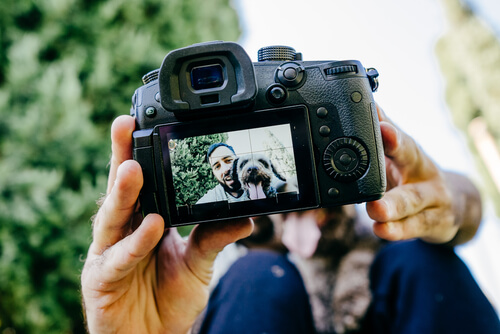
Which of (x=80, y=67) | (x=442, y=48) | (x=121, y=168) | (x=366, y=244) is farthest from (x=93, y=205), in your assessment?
→ (x=442, y=48)

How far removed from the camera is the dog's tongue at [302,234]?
3.97ft

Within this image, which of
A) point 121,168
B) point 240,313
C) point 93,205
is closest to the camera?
point 121,168

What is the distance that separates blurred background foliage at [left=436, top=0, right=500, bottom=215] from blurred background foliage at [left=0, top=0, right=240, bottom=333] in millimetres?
2528

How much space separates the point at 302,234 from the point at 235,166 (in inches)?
29.1

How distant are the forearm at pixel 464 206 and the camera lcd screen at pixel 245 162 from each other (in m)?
0.45

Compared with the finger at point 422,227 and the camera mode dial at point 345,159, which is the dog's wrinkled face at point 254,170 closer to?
the camera mode dial at point 345,159

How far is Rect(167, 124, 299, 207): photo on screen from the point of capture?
56 centimetres

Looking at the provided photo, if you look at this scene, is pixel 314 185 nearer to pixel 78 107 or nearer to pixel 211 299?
pixel 211 299

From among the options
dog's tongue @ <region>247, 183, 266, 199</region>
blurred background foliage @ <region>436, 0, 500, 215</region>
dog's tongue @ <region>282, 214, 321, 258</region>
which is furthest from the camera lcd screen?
blurred background foliage @ <region>436, 0, 500, 215</region>

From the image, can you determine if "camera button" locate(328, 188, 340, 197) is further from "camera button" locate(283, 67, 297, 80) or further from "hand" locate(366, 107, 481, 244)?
"camera button" locate(283, 67, 297, 80)

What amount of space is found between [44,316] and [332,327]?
0.87 m

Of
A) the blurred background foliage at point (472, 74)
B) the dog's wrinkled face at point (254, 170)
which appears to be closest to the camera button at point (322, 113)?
the dog's wrinkled face at point (254, 170)

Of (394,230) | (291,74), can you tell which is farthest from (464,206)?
(291,74)

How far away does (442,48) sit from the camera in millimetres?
3572
